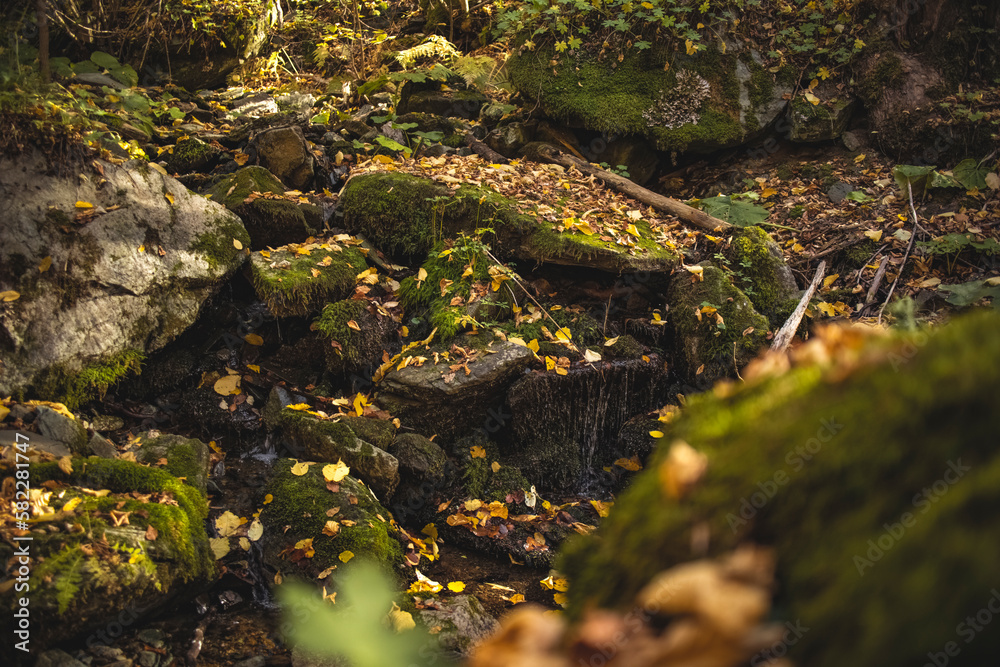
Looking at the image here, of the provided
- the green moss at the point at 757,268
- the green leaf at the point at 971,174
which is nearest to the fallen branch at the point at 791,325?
the green moss at the point at 757,268

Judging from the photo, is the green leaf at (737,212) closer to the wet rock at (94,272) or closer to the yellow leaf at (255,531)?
the wet rock at (94,272)

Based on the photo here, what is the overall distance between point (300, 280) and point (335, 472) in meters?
2.10

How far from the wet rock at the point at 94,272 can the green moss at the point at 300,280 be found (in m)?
0.39

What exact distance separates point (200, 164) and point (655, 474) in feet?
25.8

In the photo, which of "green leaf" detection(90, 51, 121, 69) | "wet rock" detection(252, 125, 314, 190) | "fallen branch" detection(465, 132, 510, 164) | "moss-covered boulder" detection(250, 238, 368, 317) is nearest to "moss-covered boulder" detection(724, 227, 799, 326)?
"fallen branch" detection(465, 132, 510, 164)

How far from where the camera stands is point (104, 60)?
8.20 metres

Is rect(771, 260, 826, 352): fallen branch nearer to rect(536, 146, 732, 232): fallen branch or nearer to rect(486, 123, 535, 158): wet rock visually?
rect(536, 146, 732, 232): fallen branch

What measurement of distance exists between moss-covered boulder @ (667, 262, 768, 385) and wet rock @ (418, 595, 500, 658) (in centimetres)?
352

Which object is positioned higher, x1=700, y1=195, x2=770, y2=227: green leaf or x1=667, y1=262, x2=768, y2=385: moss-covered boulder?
x1=700, y1=195, x2=770, y2=227: green leaf

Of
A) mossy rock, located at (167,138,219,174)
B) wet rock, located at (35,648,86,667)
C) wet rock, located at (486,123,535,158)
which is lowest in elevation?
wet rock, located at (35,648,86,667)

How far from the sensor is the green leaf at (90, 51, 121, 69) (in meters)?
8.12

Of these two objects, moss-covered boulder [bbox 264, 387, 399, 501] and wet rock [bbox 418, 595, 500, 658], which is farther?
moss-covered boulder [bbox 264, 387, 399, 501]

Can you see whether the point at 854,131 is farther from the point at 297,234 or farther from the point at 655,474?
the point at 655,474

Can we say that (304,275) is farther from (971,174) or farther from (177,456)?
(971,174)
